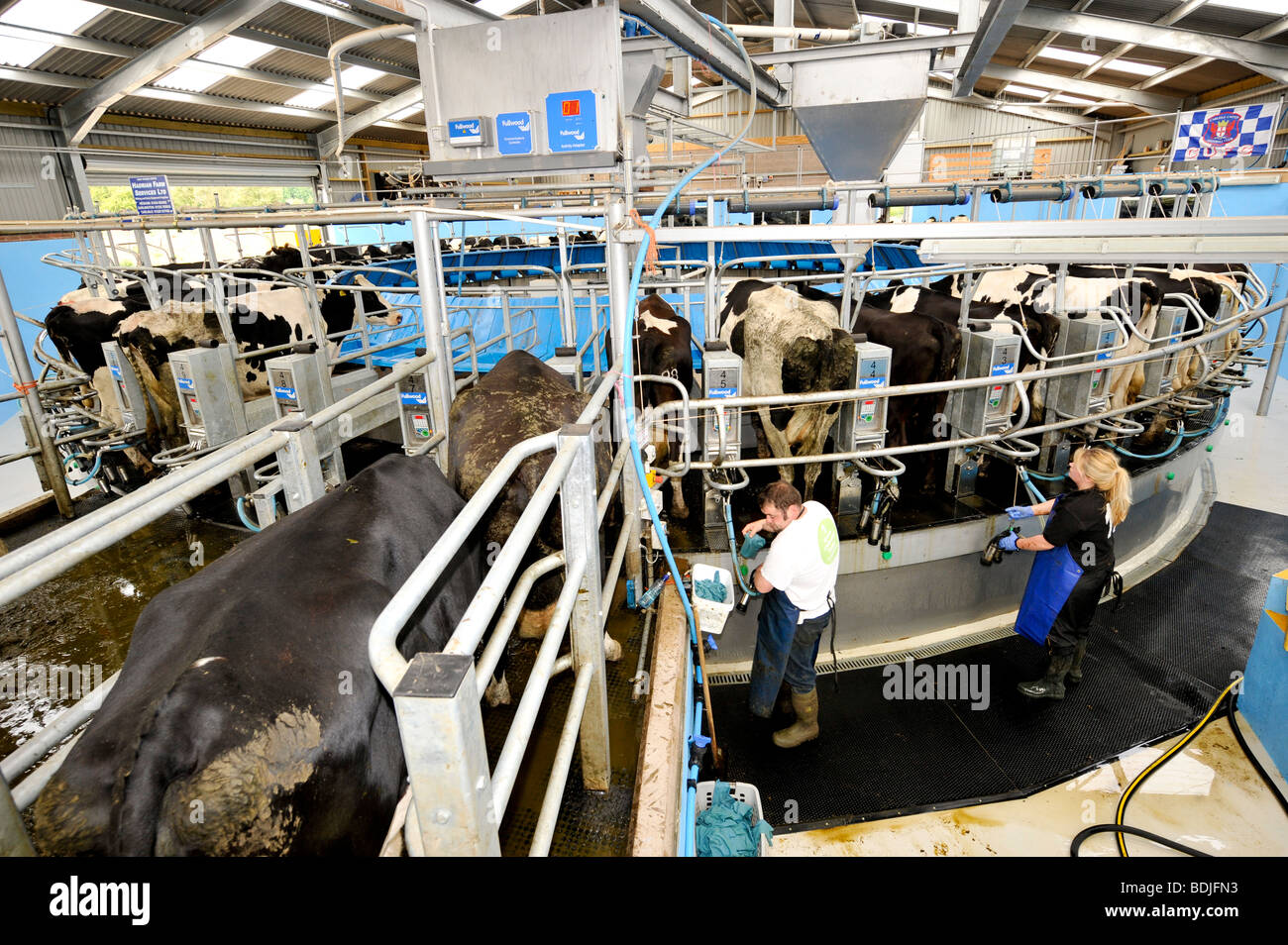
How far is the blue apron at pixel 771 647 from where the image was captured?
3.68m

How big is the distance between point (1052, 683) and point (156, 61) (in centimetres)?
1809

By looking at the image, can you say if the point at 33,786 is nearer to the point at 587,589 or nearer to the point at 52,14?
the point at 587,589

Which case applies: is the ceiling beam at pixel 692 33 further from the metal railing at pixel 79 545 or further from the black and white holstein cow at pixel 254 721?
the black and white holstein cow at pixel 254 721

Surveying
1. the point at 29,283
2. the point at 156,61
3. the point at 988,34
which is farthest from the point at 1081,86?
the point at 29,283

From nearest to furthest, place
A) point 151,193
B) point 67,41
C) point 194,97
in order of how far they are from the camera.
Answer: point 151,193
point 67,41
point 194,97

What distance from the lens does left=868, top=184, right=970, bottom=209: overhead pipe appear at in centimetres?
724

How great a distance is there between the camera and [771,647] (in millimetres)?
3861

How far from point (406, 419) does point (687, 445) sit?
172 cm

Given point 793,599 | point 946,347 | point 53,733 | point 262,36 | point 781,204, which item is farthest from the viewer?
point 262,36

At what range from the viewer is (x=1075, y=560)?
411 cm

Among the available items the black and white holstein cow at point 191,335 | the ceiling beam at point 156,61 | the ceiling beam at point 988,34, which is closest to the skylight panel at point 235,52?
the ceiling beam at point 156,61

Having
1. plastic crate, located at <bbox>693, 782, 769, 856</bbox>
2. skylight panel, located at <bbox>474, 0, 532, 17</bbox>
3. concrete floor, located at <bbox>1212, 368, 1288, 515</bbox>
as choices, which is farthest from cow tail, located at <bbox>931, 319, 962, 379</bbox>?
skylight panel, located at <bbox>474, 0, 532, 17</bbox>
